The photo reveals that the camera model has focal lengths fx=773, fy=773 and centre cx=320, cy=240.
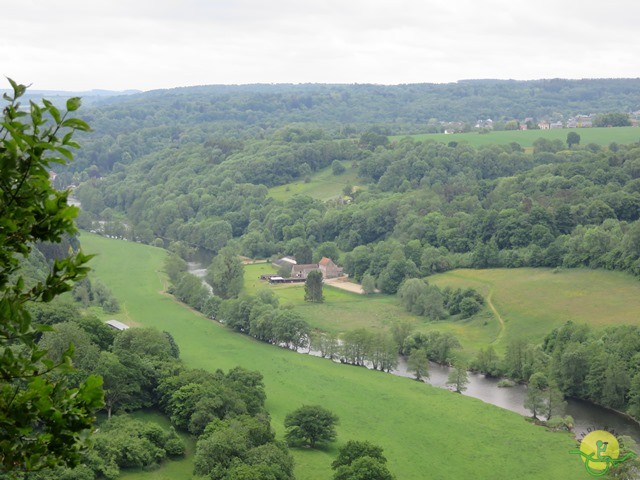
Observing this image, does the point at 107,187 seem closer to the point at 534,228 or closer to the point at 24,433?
the point at 534,228

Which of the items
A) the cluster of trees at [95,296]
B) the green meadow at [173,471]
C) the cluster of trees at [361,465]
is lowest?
the cluster of trees at [95,296]

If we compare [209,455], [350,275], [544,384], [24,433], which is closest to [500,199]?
[350,275]

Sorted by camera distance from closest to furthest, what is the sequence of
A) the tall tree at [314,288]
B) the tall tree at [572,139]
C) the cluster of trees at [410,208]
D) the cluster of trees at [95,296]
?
the cluster of trees at [95,296]
the tall tree at [314,288]
the cluster of trees at [410,208]
the tall tree at [572,139]

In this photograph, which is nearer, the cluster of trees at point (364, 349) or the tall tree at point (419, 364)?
the tall tree at point (419, 364)

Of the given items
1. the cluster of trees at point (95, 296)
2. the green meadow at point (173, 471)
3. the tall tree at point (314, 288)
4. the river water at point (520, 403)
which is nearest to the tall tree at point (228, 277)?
the tall tree at point (314, 288)

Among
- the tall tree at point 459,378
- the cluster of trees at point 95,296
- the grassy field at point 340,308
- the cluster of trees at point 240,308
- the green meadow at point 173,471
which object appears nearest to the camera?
the green meadow at point 173,471

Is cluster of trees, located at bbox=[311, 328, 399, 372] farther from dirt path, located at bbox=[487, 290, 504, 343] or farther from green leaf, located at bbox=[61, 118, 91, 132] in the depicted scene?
green leaf, located at bbox=[61, 118, 91, 132]

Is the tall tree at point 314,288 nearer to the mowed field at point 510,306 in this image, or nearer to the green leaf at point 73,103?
the mowed field at point 510,306
